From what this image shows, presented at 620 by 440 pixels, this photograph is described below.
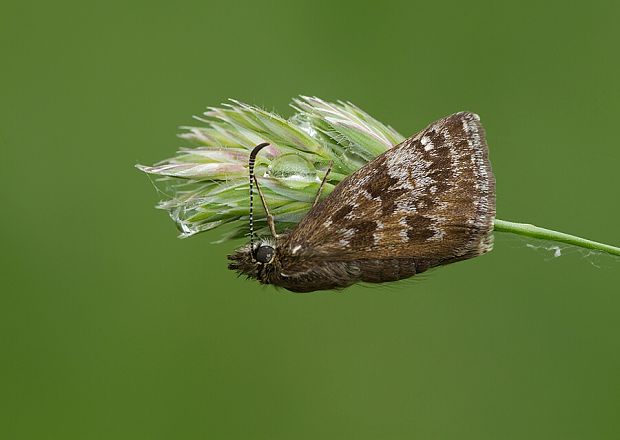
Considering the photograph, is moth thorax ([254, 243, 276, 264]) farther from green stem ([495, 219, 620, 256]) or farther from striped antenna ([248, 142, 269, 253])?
green stem ([495, 219, 620, 256])

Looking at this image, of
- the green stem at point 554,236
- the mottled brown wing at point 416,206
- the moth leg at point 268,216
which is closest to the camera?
the green stem at point 554,236

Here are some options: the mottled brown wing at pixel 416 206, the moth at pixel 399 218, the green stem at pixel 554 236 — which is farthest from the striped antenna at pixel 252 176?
the green stem at pixel 554 236

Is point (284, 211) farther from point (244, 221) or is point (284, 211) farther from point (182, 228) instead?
point (182, 228)

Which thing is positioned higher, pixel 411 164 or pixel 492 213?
pixel 411 164

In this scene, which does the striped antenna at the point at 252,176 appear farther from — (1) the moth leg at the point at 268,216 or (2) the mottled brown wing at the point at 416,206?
(2) the mottled brown wing at the point at 416,206

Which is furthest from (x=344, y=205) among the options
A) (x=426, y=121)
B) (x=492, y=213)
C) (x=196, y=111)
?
(x=196, y=111)

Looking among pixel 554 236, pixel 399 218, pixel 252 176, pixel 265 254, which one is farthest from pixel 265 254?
pixel 554 236

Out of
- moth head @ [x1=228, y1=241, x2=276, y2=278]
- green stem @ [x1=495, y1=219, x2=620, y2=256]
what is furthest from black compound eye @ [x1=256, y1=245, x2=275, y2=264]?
green stem @ [x1=495, y1=219, x2=620, y2=256]
